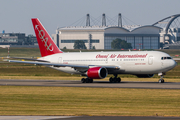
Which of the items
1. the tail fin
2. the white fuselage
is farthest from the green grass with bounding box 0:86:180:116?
the tail fin

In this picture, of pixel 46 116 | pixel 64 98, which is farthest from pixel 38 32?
pixel 46 116

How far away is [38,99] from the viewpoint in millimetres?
31500

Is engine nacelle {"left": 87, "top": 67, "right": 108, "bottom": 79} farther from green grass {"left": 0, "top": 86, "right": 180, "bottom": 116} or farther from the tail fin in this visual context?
green grass {"left": 0, "top": 86, "right": 180, "bottom": 116}

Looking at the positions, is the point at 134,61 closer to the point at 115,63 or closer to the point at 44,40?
the point at 115,63

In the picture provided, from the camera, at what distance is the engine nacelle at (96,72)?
5003 centimetres

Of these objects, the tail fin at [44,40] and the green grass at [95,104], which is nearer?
the green grass at [95,104]

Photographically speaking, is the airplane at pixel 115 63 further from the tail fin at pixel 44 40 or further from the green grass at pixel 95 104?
the green grass at pixel 95 104

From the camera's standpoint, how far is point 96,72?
5006 centimetres

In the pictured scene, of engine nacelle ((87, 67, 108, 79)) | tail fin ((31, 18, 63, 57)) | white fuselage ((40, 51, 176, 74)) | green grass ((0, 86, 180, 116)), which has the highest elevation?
tail fin ((31, 18, 63, 57))

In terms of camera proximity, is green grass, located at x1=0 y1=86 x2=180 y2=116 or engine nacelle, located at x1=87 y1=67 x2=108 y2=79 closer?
green grass, located at x1=0 y1=86 x2=180 y2=116

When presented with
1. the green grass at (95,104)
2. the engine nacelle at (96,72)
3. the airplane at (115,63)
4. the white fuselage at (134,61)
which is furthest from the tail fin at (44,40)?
the green grass at (95,104)

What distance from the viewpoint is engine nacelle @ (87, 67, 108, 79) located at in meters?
50.0

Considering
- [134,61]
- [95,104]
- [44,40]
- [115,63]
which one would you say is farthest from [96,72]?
[95,104]

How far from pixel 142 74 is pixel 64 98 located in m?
22.5
